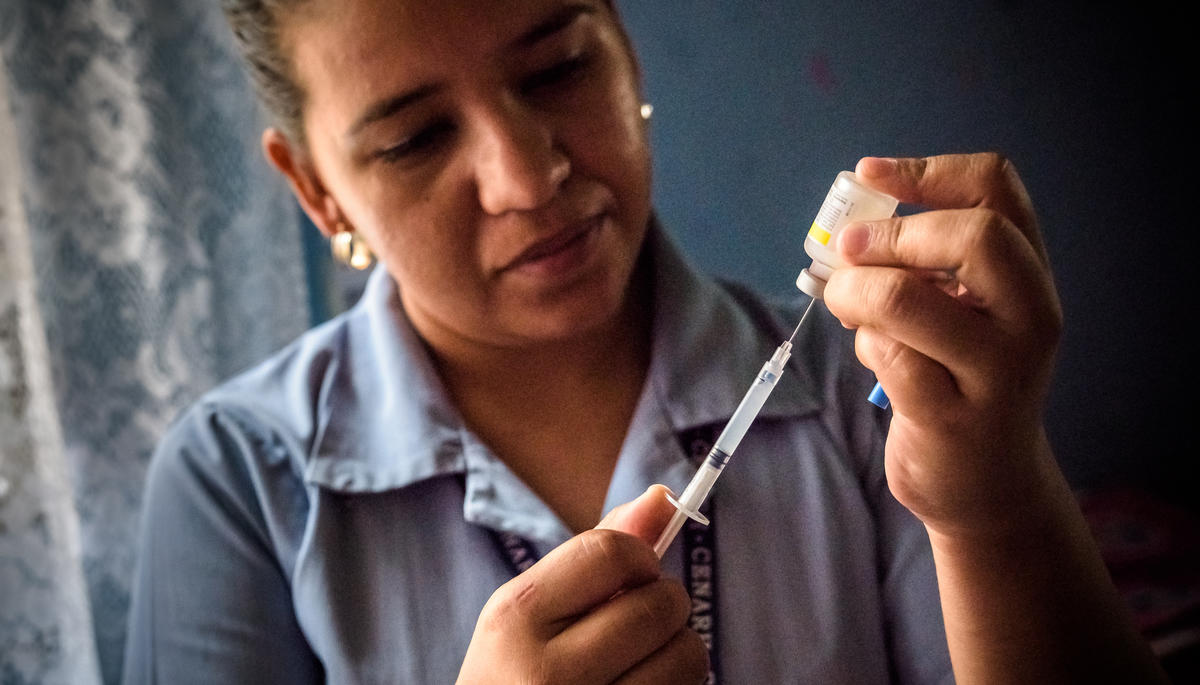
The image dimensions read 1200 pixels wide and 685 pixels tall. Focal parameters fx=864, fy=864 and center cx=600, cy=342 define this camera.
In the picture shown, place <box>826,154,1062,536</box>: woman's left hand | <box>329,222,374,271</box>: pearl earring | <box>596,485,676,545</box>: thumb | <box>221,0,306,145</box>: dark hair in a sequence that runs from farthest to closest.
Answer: <box>329,222,374,271</box>: pearl earring
<box>221,0,306,145</box>: dark hair
<box>596,485,676,545</box>: thumb
<box>826,154,1062,536</box>: woman's left hand

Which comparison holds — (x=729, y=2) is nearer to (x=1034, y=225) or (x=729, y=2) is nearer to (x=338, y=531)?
(x=1034, y=225)

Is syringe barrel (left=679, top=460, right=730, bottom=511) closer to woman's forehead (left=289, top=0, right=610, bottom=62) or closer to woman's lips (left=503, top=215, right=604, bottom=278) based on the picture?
woman's lips (left=503, top=215, right=604, bottom=278)

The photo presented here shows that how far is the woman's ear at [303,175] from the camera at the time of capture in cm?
74

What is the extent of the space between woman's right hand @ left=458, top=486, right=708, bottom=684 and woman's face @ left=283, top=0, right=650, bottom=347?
0.22 m

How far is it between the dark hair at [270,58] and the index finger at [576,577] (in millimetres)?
418

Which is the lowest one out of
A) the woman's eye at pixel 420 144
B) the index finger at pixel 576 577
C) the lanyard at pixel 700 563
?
the lanyard at pixel 700 563

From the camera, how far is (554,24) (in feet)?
1.91

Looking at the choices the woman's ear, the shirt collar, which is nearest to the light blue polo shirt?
the shirt collar

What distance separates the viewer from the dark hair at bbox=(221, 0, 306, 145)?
664mm

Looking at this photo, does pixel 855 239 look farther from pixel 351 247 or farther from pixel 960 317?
pixel 351 247

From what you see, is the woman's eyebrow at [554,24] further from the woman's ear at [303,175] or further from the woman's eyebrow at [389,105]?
the woman's ear at [303,175]

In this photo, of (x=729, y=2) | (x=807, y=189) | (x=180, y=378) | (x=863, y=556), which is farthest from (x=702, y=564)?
(x=180, y=378)

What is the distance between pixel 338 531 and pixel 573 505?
7.4 inches

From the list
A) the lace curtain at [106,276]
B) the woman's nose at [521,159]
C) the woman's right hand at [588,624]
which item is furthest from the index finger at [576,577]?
the lace curtain at [106,276]
